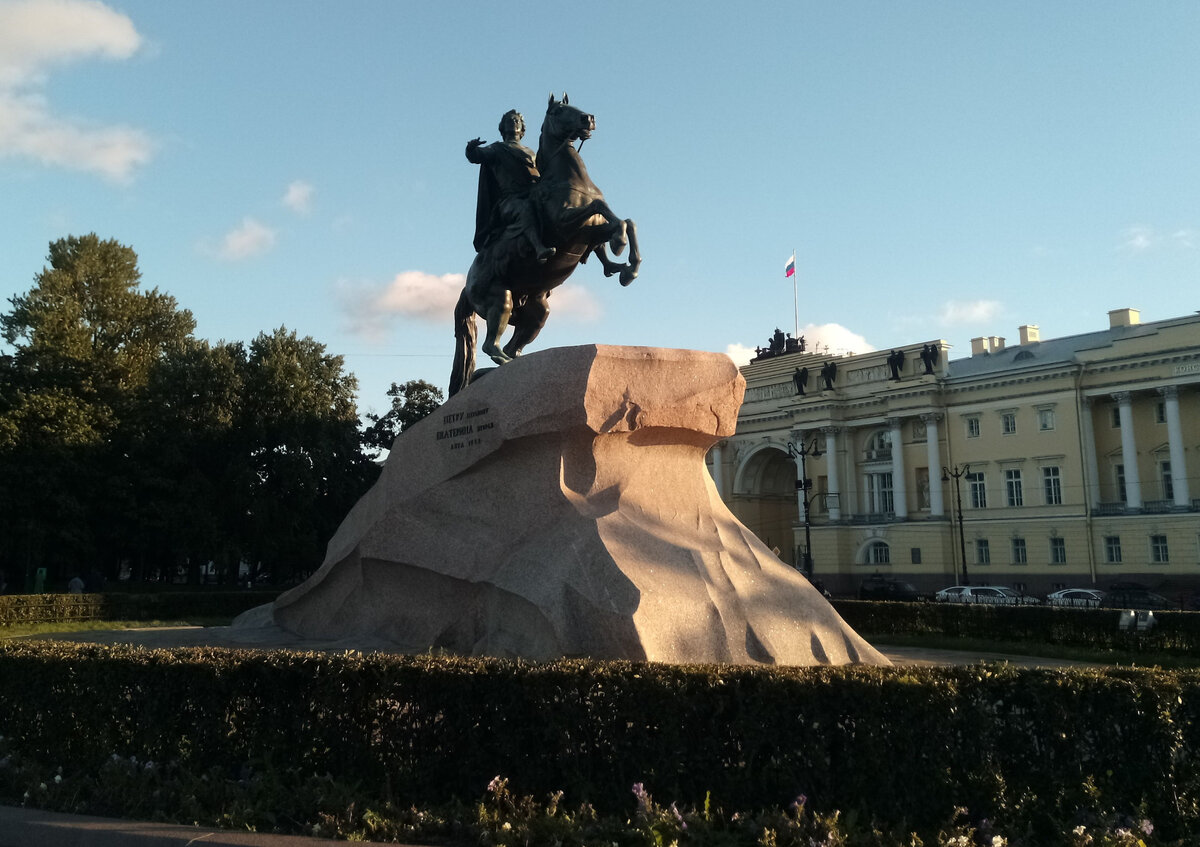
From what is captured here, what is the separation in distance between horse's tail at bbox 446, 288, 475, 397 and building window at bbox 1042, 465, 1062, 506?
5108 cm

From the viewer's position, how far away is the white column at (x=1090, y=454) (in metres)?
54.6

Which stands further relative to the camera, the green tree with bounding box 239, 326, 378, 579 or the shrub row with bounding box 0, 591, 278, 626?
the green tree with bounding box 239, 326, 378, 579

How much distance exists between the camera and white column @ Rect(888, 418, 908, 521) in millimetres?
62750

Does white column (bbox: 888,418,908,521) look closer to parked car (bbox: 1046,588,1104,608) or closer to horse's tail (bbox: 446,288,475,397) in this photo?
parked car (bbox: 1046,588,1104,608)

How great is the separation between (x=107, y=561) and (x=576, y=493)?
3833 centimetres

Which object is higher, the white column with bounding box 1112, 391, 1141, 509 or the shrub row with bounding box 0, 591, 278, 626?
the white column with bounding box 1112, 391, 1141, 509

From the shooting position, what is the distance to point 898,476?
2491 inches

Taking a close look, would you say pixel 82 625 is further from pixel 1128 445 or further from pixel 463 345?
pixel 1128 445

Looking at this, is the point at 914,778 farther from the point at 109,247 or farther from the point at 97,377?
the point at 109,247

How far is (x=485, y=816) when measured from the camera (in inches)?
197

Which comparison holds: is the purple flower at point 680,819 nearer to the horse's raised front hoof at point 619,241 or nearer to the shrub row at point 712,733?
the shrub row at point 712,733

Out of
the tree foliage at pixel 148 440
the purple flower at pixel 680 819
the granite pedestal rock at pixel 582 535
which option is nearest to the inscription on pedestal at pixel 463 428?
the granite pedestal rock at pixel 582 535

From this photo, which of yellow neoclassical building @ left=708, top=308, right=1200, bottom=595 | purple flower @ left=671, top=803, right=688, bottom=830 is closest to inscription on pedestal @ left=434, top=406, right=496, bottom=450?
purple flower @ left=671, top=803, right=688, bottom=830

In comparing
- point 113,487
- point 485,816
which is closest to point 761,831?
point 485,816
